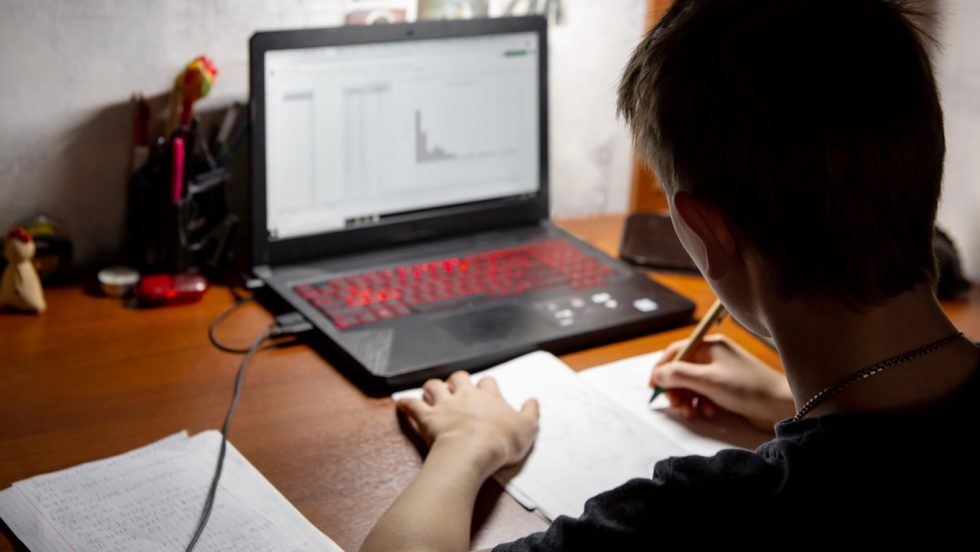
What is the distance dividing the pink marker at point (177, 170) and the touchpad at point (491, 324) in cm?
36

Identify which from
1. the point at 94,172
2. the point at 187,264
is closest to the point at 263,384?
the point at 187,264

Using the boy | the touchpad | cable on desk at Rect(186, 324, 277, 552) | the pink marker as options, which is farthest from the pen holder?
the boy

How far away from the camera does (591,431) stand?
1.09 meters

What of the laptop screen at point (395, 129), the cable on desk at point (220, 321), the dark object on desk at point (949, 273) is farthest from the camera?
the dark object on desk at point (949, 273)

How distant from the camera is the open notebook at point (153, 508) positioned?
35.0 inches

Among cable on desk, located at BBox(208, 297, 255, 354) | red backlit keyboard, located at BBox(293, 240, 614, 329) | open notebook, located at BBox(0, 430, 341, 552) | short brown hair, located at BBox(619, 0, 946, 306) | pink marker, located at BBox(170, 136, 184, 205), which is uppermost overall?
short brown hair, located at BBox(619, 0, 946, 306)

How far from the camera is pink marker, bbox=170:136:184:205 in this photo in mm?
1323

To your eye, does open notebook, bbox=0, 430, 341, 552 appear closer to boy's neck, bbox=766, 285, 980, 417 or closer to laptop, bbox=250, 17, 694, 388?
laptop, bbox=250, 17, 694, 388

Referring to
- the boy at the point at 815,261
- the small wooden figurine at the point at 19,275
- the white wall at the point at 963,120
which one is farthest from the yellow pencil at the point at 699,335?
the small wooden figurine at the point at 19,275

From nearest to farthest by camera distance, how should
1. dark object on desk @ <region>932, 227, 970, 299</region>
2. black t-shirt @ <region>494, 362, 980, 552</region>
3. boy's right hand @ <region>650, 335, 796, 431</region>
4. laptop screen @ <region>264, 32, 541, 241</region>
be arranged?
black t-shirt @ <region>494, 362, 980, 552</region> < boy's right hand @ <region>650, 335, 796, 431</region> < laptop screen @ <region>264, 32, 541, 241</region> < dark object on desk @ <region>932, 227, 970, 299</region>

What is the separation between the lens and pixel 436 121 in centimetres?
145

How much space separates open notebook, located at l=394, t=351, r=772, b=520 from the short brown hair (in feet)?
1.00

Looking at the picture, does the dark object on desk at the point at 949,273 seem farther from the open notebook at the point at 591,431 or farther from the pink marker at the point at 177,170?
the pink marker at the point at 177,170

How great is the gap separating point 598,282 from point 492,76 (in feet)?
1.02
